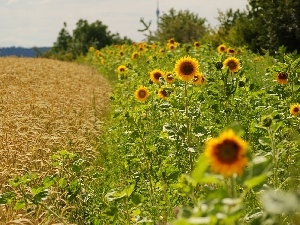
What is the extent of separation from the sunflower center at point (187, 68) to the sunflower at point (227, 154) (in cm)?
348

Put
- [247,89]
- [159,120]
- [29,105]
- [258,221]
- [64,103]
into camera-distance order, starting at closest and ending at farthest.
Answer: [258,221] < [247,89] < [159,120] < [29,105] < [64,103]

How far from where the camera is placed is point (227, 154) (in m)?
1.98

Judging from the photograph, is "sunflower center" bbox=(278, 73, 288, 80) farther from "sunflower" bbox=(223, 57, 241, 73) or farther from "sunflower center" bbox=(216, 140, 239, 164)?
"sunflower center" bbox=(216, 140, 239, 164)

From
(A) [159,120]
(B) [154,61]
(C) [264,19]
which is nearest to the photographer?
(A) [159,120]

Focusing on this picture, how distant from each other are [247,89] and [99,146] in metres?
2.10

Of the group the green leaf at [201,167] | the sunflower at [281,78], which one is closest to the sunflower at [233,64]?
the sunflower at [281,78]

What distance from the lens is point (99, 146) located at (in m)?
7.66

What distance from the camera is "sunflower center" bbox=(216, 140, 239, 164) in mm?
1972

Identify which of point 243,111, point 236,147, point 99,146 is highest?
point 236,147

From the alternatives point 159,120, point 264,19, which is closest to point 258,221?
point 159,120

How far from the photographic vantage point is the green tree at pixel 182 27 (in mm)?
34125

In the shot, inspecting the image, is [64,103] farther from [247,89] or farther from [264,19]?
[264,19]

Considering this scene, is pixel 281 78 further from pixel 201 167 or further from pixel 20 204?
pixel 201 167

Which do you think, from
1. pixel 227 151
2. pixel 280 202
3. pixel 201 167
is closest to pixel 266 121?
pixel 227 151
